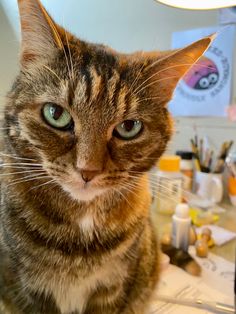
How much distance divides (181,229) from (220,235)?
6.2 inches

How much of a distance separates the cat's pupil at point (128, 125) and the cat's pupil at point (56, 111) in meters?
0.11

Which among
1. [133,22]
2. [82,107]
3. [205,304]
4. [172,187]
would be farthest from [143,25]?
[205,304]

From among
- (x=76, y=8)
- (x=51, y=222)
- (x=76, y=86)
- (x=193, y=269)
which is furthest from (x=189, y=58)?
(x=76, y=8)

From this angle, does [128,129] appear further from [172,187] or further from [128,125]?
[172,187]

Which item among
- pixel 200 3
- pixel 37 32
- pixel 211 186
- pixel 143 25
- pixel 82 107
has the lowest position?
pixel 211 186

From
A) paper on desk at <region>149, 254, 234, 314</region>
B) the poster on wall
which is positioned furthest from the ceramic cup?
paper on desk at <region>149, 254, 234, 314</region>

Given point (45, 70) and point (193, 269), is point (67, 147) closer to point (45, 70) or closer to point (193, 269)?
point (45, 70)

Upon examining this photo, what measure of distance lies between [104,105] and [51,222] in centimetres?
23

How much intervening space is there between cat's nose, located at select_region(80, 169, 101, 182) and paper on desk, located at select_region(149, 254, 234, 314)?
1.21ft

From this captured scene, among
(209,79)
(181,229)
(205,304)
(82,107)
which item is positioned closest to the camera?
(82,107)

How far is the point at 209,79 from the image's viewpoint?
1237mm

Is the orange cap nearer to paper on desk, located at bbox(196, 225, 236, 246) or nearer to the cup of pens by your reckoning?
the cup of pens

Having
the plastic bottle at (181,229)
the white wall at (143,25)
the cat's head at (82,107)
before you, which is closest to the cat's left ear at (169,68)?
the cat's head at (82,107)

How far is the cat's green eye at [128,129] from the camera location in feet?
1.72
